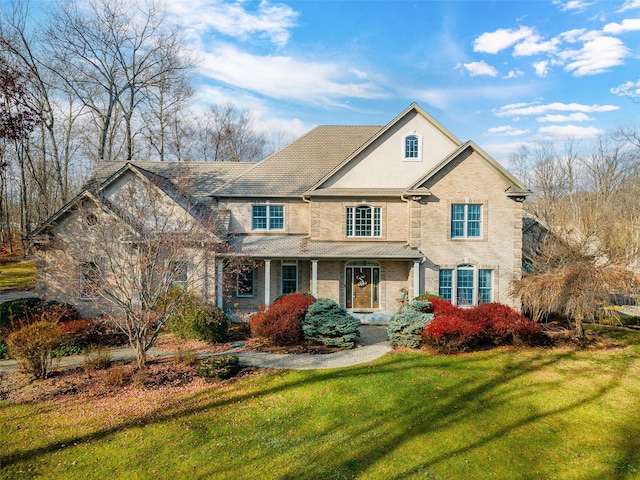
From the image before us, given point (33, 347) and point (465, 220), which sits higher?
point (465, 220)

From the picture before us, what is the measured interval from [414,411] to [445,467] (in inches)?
80.8

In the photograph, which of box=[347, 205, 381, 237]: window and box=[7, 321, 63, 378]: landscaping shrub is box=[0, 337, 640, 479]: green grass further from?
box=[347, 205, 381, 237]: window

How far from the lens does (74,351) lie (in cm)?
1310

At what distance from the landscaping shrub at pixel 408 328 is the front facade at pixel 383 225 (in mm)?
3923

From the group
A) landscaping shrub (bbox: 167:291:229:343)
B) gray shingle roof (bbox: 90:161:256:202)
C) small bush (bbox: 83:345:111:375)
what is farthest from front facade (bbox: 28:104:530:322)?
small bush (bbox: 83:345:111:375)

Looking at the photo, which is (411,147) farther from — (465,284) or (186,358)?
(186,358)

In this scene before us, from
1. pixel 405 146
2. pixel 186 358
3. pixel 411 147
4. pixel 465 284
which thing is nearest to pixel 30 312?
pixel 186 358

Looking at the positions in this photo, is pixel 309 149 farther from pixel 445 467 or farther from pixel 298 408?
pixel 445 467

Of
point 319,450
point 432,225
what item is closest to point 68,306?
point 319,450

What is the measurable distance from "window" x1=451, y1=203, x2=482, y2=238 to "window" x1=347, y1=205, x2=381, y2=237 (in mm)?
3886

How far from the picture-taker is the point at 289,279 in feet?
65.1

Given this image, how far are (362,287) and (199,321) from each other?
8.86 m

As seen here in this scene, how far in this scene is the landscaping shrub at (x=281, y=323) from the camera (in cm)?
1377

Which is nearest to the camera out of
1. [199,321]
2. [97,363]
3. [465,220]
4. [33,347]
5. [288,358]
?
[33,347]
